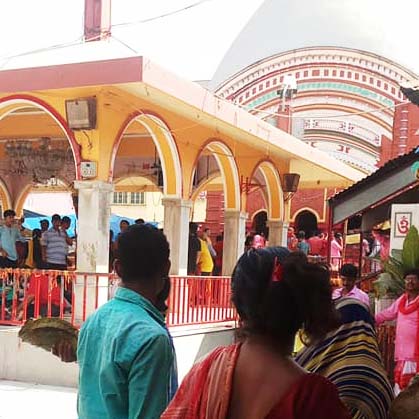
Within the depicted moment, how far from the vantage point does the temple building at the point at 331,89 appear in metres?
16.0

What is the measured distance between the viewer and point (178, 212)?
30.2 feet

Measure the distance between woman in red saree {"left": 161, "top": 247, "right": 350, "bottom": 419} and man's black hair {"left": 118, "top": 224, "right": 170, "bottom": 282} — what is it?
391 mm

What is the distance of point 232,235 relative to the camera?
1129cm

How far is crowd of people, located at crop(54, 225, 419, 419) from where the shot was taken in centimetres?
142

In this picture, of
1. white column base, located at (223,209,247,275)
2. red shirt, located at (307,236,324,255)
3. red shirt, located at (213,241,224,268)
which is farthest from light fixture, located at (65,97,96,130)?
red shirt, located at (307,236,324,255)

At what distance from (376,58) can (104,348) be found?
15.6 meters

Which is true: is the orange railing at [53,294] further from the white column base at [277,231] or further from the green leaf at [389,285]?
the white column base at [277,231]

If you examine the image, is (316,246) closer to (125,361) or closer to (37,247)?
(37,247)

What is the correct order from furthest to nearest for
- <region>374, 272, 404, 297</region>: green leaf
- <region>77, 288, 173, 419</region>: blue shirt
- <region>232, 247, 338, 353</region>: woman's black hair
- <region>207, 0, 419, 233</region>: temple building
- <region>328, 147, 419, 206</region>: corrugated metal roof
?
1. <region>207, 0, 419, 233</region>: temple building
2. <region>328, 147, 419, 206</region>: corrugated metal roof
3. <region>374, 272, 404, 297</region>: green leaf
4. <region>77, 288, 173, 419</region>: blue shirt
5. <region>232, 247, 338, 353</region>: woman's black hair

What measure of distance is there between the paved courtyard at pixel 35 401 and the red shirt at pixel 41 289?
3.22 feet

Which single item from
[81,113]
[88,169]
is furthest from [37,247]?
[81,113]

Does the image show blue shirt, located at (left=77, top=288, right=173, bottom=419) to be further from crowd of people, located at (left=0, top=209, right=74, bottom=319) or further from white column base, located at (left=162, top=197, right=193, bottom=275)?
white column base, located at (left=162, top=197, right=193, bottom=275)

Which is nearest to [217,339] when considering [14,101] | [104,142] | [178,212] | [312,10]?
[178,212]

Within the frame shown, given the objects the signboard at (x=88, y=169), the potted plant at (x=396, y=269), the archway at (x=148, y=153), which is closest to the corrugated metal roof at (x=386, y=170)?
the potted plant at (x=396, y=269)
